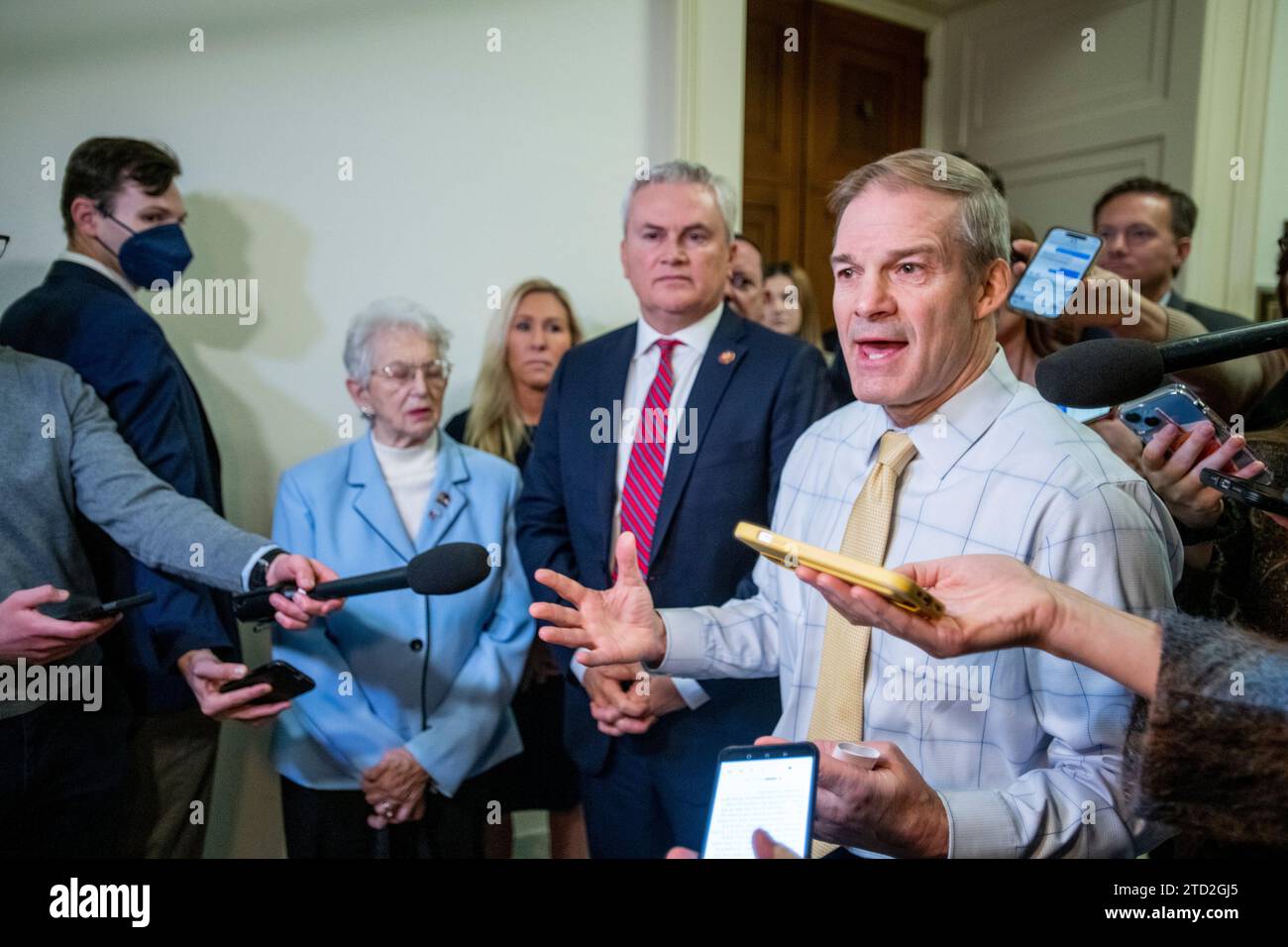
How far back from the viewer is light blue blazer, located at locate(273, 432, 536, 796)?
4.93 feet

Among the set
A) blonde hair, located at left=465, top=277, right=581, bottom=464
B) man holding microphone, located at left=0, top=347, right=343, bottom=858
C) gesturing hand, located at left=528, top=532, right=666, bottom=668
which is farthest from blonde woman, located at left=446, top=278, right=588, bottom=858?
gesturing hand, located at left=528, top=532, right=666, bottom=668

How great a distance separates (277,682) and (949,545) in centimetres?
107

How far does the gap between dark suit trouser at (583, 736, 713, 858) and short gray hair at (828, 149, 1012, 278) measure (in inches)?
34.8

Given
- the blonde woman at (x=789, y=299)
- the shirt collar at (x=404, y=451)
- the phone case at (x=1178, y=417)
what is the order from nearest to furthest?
the phone case at (x=1178, y=417), the shirt collar at (x=404, y=451), the blonde woman at (x=789, y=299)

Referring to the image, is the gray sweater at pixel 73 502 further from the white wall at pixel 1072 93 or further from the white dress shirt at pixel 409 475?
the white wall at pixel 1072 93

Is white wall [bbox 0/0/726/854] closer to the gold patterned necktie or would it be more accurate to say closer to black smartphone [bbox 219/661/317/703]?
black smartphone [bbox 219/661/317/703]

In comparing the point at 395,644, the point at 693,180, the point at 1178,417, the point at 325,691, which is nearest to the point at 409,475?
the point at 395,644

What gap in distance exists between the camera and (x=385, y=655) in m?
1.53

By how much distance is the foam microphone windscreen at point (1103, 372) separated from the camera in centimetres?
78

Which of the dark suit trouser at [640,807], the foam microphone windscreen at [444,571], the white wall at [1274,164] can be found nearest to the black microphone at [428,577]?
the foam microphone windscreen at [444,571]

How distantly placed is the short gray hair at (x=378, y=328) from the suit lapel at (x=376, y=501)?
0.51ft

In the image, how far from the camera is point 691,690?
4.65ft

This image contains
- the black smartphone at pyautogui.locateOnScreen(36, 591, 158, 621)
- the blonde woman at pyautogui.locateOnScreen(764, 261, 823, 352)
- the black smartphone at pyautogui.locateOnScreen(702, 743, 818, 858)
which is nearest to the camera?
the black smartphone at pyautogui.locateOnScreen(702, 743, 818, 858)
